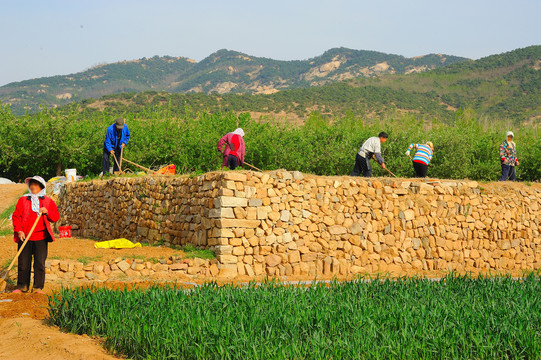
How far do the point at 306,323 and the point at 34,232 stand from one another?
Answer: 4.61 m

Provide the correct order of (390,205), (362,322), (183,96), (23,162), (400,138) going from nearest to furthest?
(362,322) → (390,205) → (23,162) → (400,138) → (183,96)

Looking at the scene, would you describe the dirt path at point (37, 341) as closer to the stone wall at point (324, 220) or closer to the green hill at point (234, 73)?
the stone wall at point (324, 220)

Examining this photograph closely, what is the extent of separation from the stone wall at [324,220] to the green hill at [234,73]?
12532cm

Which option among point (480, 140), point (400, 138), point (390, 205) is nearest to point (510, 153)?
point (390, 205)

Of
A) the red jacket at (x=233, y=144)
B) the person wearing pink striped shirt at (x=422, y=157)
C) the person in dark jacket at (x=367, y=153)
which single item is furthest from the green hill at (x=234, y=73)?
the red jacket at (x=233, y=144)

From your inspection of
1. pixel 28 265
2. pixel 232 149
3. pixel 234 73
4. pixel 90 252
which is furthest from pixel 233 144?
pixel 234 73

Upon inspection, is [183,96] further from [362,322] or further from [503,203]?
[362,322]

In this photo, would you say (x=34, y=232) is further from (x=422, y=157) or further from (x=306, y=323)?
(x=422, y=157)

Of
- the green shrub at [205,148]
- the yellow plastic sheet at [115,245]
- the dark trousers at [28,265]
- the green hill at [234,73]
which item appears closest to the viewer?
the dark trousers at [28,265]

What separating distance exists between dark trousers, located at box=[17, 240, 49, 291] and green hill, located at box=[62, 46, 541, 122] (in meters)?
44.0

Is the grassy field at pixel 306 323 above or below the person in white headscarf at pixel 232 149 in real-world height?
below

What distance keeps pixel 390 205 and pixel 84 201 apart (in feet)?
27.8

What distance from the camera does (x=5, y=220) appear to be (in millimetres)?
17391

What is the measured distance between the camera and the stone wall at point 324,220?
34.7ft
